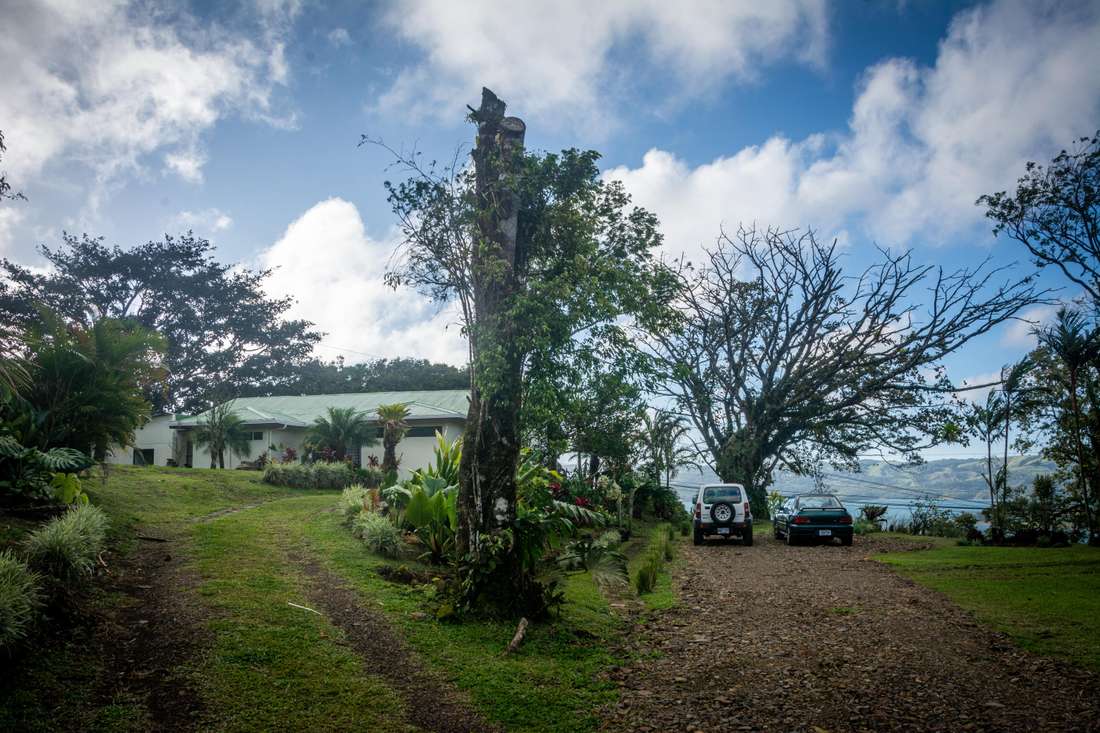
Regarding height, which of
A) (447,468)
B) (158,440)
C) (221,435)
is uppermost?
(221,435)

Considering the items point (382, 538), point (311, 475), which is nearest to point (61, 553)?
point (382, 538)

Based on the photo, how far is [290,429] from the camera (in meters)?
31.2

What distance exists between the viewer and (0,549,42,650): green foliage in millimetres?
4626

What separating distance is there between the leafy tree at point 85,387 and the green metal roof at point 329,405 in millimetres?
15747

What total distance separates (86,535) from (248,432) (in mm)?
25162

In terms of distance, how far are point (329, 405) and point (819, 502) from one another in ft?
82.2

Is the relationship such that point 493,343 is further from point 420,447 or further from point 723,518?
point 420,447

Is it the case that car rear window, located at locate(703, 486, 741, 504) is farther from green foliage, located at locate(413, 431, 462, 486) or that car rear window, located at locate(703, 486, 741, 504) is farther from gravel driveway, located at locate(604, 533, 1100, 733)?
green foliage, located at locate(413, 431, 462, 486)

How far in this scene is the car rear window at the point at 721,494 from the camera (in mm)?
17413

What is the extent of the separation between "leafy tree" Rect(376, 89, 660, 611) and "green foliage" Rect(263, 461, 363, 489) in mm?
14337

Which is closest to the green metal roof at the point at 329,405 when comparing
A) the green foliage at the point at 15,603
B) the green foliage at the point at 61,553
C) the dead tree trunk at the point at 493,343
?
the dead tree trunk at the point at 493,343

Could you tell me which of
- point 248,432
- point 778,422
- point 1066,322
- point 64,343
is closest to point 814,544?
point 1066,322

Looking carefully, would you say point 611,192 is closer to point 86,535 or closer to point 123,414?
point 86,535

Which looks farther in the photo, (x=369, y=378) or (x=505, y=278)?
(x=369, y=378)
